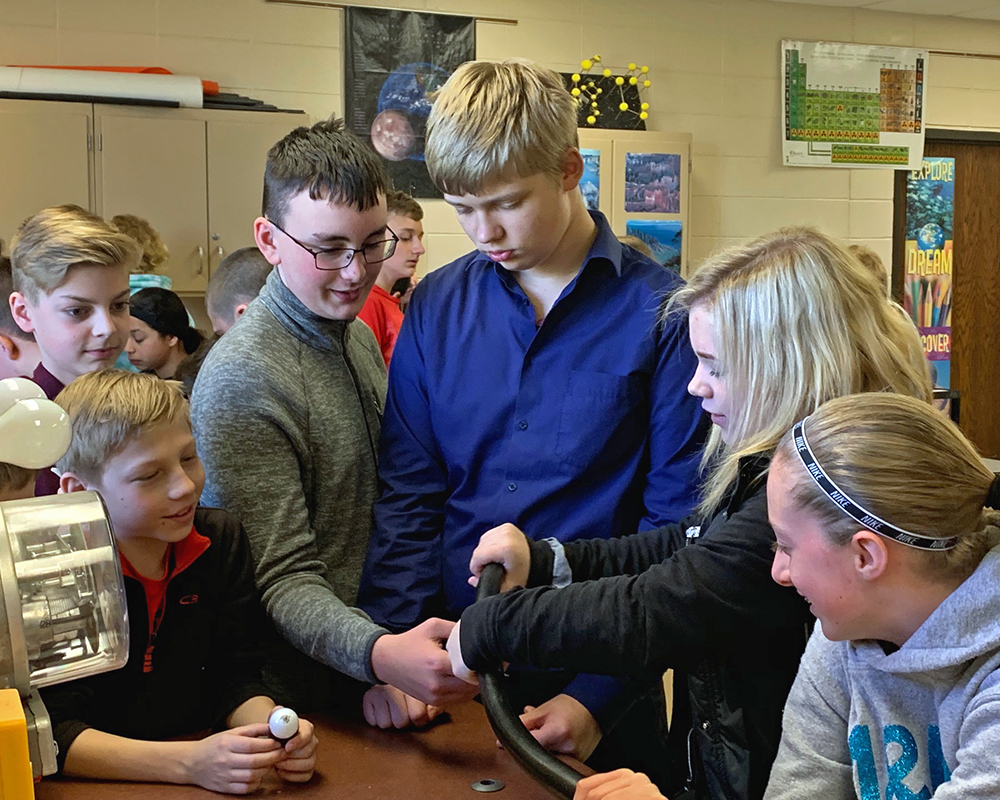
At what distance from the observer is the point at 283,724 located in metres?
1.17

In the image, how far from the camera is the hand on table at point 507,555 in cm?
134

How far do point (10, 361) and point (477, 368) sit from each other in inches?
56.3

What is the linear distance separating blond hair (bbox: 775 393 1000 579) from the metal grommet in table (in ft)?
1.45

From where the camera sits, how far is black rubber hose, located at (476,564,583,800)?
1.02 meters

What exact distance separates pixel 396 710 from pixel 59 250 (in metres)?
1.16

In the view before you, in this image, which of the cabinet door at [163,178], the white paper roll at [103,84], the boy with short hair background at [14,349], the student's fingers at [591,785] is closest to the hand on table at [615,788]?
the student's fingers at [591,785]

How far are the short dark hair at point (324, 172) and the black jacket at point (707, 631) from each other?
25.4 inches

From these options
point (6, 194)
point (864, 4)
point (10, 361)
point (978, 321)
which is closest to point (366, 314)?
point (10, 361)

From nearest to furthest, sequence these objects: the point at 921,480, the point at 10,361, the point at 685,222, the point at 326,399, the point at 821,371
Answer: the point at 921,480
the point at 821,371
the point at 326,399
the point at 10,361
the point at 685,222

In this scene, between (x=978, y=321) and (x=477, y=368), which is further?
Result: (x=978, y=321)

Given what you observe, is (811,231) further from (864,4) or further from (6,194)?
(864,4)

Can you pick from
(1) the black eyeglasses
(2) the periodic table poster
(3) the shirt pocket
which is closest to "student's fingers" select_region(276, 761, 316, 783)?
(3) the shirt pocket

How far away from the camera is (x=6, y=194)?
4418 millimetres

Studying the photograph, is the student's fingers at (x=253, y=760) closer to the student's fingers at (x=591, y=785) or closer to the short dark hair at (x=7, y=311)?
the student's fingers at (x=591, y=785)
